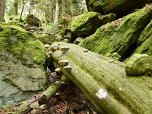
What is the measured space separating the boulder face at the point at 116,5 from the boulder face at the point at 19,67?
6323 mm

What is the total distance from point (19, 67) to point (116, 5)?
7863mm

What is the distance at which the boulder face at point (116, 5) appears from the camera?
6.76 meters

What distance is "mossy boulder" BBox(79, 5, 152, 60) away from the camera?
391 cm

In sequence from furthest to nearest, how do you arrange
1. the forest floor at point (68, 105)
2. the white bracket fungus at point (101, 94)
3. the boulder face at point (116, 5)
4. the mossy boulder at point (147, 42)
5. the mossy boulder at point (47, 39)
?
the mossy boulder at point (47, 39)
the boulder face at point (116, 5)
the mossy boulder at point (147, 42)
the forest floor at point (68, 105)
the white bracket fungus at point (101, 94)

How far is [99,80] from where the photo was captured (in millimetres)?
1998

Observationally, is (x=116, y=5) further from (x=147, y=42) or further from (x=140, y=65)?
(x=140, y=65)

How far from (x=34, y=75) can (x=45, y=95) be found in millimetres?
1017

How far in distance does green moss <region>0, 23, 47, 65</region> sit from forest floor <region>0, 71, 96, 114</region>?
1.69 m

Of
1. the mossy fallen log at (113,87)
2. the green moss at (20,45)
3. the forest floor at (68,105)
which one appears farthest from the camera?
the green moss at (20,45)

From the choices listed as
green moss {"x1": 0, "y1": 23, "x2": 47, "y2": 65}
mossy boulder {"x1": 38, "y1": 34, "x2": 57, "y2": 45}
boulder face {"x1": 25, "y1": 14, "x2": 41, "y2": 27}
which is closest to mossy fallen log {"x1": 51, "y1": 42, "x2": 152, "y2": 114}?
green moss {"x1": 0, "y1": 23, "x2": 47, "y2": 65}

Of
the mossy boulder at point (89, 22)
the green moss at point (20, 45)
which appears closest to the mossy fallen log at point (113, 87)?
the green moss at point (20, 45)

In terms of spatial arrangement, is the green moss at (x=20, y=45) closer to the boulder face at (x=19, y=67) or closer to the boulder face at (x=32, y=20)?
the boulder face at (x=19, y=67)

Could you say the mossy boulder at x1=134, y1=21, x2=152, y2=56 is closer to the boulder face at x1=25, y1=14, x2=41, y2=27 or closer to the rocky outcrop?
the rocky outcrop

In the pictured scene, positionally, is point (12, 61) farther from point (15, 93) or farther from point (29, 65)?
point (15, 93)
